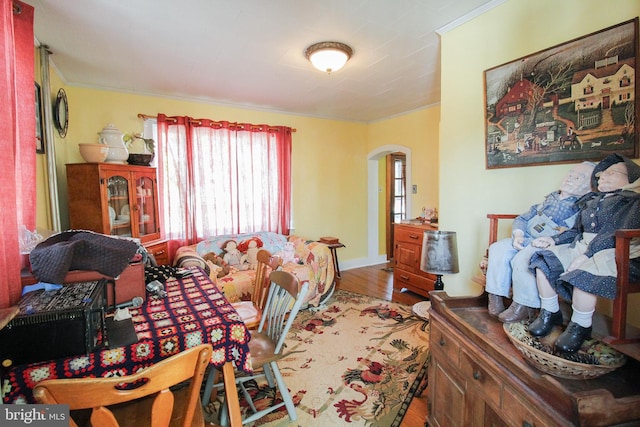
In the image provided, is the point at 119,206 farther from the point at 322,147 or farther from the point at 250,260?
the point at 322,147

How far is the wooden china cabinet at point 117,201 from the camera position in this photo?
2750 mm

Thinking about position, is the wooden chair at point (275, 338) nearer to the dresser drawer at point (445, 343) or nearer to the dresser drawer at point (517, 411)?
the dresser drawer at point (445, 343)

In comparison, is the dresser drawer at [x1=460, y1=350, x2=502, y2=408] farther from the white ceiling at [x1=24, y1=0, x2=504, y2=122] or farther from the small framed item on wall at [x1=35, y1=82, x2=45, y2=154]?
the small framed item on wall at [x1=35, y1=82, x2=45, y2=154]

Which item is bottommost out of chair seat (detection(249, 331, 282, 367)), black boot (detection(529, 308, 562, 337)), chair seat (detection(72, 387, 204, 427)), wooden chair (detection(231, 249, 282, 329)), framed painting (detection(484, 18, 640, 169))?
chair seat (detection(249, 331, 282, 367))

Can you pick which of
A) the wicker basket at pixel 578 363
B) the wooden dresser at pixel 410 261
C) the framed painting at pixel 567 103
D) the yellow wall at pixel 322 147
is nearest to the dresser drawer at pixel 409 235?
the wooden dresser at pixel 410 261

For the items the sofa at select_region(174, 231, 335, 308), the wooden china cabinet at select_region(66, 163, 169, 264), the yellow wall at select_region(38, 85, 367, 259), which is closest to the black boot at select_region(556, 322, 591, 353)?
the sofa at select_region(174, 231, 335, 308)

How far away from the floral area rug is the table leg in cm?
65

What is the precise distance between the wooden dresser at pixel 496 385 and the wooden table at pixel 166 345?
92 cm

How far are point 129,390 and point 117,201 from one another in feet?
8.59

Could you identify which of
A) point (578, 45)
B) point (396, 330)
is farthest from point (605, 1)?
point (396, 330)

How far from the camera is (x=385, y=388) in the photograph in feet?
6.88

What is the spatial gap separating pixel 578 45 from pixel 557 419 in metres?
1.68

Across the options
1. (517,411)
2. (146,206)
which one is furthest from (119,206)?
(517,411)

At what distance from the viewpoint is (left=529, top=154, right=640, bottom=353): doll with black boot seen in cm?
96
